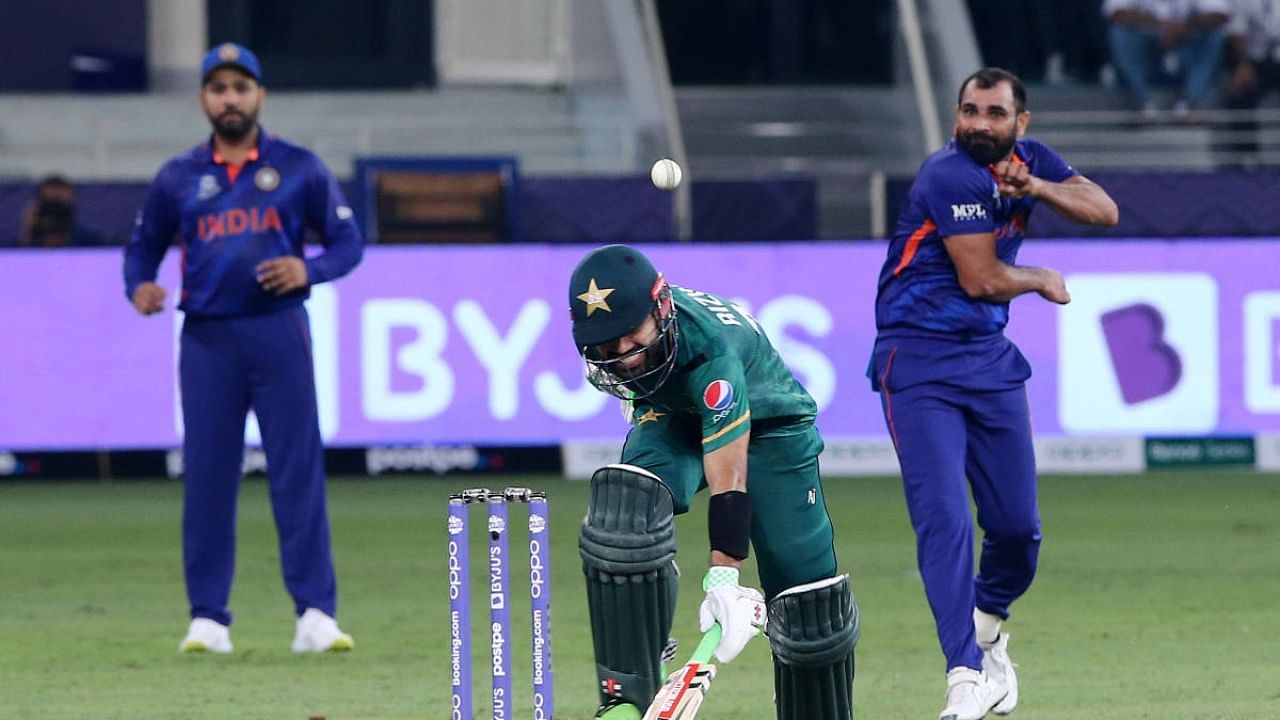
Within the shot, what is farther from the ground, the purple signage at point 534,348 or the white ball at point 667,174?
the white ball at point 667,174

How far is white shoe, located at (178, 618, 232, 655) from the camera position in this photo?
30.4 ft

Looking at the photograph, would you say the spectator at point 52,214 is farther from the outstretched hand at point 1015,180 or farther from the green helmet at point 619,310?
the green helmet at point 619,310

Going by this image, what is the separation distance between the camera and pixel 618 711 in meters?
6.18

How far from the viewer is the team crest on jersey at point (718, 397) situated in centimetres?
621

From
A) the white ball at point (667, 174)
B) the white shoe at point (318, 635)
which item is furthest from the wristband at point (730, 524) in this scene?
the white shoe at point (318, 635)

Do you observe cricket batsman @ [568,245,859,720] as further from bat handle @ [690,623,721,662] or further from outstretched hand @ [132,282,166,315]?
outstretched hand @ [132,282,166,315]

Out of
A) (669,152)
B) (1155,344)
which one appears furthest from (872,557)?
(669,152)

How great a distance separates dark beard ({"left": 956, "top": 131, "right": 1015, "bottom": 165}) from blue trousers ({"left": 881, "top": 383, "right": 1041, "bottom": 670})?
2.36 feet

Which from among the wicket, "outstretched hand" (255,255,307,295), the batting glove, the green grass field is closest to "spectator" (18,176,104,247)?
the green grass field

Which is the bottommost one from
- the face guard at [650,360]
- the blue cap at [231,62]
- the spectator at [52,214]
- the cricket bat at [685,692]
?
the spectator at [52,214]

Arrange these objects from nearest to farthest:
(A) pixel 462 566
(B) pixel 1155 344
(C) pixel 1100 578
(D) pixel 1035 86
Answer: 1. (A) pixel 462 566
2. (C) pixel 1100 578
3. (B) pixel 1155 344
4. (D) pixel 1035 86

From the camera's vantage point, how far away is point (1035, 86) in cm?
2325

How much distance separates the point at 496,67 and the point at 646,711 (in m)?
19.5

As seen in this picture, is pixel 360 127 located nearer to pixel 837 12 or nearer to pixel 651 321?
pixel 837 12
